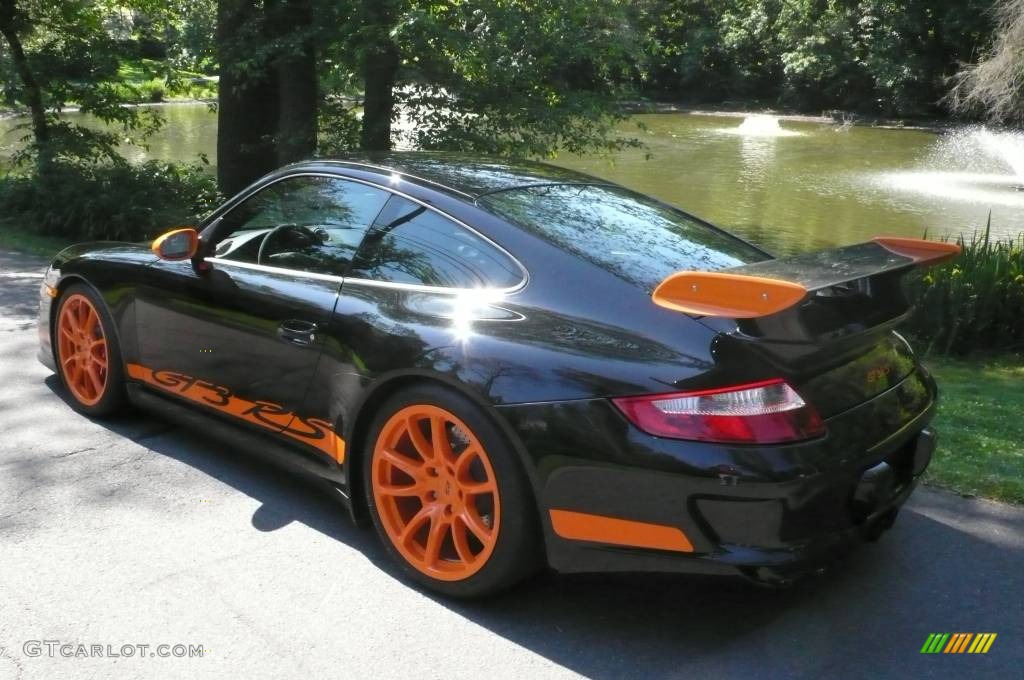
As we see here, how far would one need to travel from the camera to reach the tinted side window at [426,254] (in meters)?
3.49

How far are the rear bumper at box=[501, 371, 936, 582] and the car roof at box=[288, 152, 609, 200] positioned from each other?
3.65 ft

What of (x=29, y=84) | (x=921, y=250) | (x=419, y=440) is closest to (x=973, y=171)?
(x=29, y=84)

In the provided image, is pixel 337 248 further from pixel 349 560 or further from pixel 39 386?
pixel 39 386

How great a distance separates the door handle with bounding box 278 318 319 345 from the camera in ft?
12.5

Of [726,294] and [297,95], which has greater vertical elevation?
[297,95]

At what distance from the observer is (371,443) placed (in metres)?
3.59

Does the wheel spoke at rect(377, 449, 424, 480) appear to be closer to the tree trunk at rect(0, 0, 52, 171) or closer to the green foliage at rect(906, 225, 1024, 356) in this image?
the green foliage at rect(906, 225, 1024, 356)

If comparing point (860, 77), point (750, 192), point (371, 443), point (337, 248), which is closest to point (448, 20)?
point (337, 248)

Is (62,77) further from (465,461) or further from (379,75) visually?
(465,461)

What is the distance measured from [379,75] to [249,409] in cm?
723

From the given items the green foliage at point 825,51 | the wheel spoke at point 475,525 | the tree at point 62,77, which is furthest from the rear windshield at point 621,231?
the green foliage at point 825,51

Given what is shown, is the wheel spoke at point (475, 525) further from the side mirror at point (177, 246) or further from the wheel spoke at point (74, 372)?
the wheel spoke at point (74, 372)

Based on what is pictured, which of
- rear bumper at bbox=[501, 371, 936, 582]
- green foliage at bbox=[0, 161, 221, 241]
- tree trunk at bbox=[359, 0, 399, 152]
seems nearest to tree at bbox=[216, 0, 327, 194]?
tree trunk at bbox=[359, 0, 399, 152]

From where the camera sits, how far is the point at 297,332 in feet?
12.7
